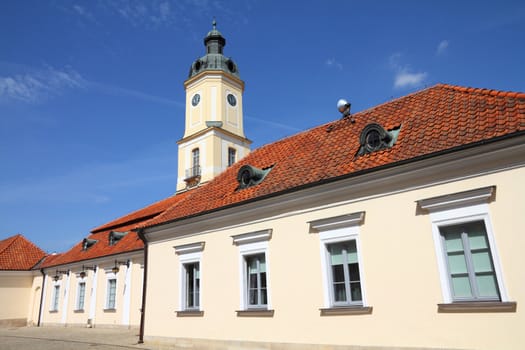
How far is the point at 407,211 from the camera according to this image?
923 centimetres

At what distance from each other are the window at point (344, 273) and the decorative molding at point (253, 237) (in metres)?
1.89

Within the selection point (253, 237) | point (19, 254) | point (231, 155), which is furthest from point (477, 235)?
point (19, 254)

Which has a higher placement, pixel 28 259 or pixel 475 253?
pixel 28 259

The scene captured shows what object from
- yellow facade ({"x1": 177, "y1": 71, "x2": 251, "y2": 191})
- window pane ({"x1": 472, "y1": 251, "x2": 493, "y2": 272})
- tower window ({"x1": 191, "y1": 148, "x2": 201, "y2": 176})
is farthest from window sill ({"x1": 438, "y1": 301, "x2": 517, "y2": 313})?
tower window ({"x1": 191, "y1": 148, "x2": 201, "y2": 176})

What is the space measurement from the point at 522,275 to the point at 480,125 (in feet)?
10.9

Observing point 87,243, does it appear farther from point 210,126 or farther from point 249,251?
point 249,251

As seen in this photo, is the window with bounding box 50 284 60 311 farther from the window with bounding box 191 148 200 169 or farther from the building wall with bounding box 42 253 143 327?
the window with bounding box 191 148 200 169

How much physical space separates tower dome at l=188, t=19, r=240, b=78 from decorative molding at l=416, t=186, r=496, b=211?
25656mm

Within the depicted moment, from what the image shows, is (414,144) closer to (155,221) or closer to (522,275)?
(522,275)

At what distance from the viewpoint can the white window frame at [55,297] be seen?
27.0 m

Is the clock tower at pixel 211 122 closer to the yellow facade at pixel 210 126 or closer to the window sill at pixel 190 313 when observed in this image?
the yellow facade at pixel 210 126

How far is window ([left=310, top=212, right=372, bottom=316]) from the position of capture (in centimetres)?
978

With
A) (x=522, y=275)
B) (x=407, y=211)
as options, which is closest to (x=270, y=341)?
(x=407, y=211)

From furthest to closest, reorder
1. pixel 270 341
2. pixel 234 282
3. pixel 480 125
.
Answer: pixel 234 282, pixel 270 341, pixel 480 125
